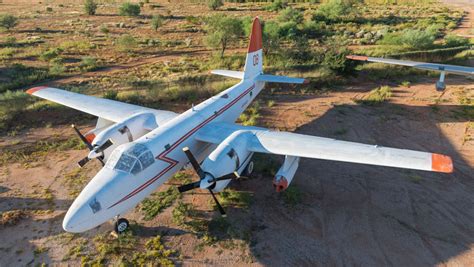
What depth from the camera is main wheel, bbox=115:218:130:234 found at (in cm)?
1114

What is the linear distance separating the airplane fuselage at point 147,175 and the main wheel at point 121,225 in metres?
0.81

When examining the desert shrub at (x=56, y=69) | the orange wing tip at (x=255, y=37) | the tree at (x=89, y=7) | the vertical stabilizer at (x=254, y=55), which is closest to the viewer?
the vertical stabilizer at (x=254, y=55)

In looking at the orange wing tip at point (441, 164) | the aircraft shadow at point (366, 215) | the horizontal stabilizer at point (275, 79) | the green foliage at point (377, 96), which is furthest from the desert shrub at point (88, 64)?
the orange wing tip at point (441, 164)

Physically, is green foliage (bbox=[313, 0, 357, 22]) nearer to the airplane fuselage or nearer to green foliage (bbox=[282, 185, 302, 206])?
the airplane fuselage

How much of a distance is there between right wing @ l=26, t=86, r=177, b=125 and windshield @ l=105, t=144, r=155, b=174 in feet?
14.6

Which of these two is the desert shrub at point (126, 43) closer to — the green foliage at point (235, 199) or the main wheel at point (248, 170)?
the main wheel at point (248, 170)

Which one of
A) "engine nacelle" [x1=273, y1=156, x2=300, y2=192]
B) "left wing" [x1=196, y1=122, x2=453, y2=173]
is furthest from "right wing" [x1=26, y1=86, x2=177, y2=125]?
"engine nacelle" [x1=273, y1=156, x2=300, y2=192]

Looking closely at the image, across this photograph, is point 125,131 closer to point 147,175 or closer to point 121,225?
point 147,175

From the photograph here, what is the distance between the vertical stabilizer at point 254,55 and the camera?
19.9 meters

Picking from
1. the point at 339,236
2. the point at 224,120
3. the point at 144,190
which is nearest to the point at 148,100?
the point at 224,120

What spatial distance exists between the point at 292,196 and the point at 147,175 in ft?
20.4

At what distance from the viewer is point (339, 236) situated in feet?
37.3

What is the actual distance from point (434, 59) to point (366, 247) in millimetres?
29845

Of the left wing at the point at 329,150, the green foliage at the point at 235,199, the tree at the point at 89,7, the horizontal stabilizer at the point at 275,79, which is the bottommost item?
the green foliage at the point at 235,199
